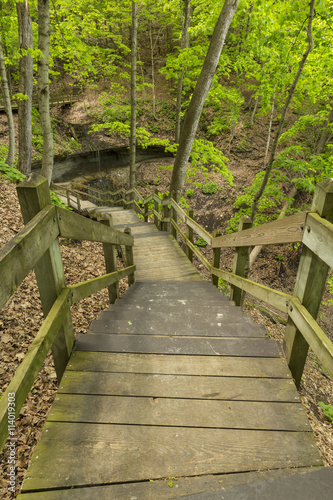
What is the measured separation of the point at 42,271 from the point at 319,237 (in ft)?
5.75

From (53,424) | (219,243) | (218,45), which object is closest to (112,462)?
(53,424)

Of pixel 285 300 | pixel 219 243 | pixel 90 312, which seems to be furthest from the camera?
pixel 90 312

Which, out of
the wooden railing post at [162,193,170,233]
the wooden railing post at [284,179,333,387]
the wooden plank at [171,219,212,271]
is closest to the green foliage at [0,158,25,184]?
the wooden railing post at [162,193,170,233]

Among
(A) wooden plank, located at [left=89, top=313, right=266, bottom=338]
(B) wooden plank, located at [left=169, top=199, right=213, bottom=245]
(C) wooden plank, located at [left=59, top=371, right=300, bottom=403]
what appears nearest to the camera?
(C) wooden plank, located at [left=59, top=371, right=300, bottom=403]

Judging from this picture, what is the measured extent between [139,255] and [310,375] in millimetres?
5010

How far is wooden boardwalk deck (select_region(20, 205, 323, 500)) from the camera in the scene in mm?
1367

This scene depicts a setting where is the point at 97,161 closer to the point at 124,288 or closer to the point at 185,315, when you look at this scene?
the point at 124,288

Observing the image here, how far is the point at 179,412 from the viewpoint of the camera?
5.65 feet

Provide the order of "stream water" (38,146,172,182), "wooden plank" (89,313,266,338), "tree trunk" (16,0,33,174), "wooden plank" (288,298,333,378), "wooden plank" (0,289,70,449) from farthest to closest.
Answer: "stream water" (38,146,172,182) → "tree trunk" (16,0,33,174) → "wooden plank" (89,313,266,338) → "wooden plank" (288,298,333,378) → "wooden plank" (0,289,70,449)

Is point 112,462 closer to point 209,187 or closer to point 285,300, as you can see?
point 285,300

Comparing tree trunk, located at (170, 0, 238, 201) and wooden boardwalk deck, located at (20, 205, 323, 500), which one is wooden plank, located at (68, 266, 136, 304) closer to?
wooden boardwalk deck, located at (20, 205, 323, 500)

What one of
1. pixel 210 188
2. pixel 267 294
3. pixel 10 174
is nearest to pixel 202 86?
pixel 10 174

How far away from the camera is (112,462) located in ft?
4.68

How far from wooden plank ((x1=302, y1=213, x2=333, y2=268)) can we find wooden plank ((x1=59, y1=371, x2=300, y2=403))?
957 millimetres
